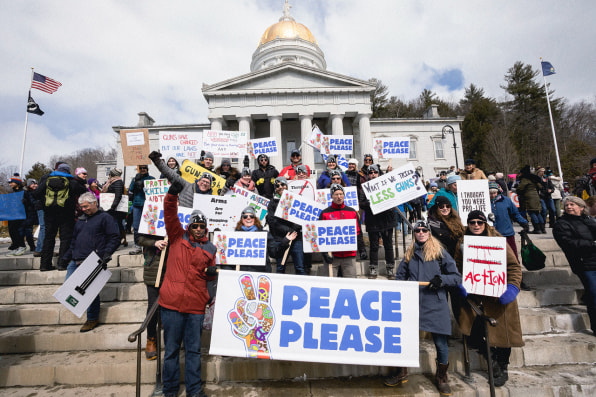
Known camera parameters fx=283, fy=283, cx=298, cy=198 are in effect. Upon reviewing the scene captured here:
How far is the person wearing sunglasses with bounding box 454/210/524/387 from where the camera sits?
3.68m

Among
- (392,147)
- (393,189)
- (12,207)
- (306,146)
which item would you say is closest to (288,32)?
(306,146)

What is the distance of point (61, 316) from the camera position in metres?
5.05

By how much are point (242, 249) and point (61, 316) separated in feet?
11.7

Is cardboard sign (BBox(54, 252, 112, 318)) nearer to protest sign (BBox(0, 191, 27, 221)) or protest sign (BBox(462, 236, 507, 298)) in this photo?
protest sign (BBox(462, 236, 507, 298))

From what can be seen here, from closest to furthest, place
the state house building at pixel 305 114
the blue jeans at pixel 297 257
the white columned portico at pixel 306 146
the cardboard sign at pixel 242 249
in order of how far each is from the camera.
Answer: the cardboard sign at pixel 242 249, the blue jeans at pixel 297 257, the white columned portico at pixel 306 146, the state house building at pixel 305 114

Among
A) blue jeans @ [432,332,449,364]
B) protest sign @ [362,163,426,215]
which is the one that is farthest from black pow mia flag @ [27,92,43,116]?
blue jeans @ [432,332,449,364]

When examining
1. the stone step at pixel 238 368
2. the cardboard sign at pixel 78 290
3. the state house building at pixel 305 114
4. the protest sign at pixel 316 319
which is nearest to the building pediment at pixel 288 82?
the state house building at pixel 305 114

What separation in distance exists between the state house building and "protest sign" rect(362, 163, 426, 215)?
2400 cm

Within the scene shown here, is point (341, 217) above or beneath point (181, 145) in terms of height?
beneath

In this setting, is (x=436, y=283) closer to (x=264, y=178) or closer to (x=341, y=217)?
(x=341, y=217)

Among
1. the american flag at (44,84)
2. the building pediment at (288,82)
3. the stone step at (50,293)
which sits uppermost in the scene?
the building pediment at (288,82)

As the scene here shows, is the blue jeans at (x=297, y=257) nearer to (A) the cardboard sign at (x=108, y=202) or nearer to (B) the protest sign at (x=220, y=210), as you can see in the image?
(B) the protest sign at (x=220, y=210)

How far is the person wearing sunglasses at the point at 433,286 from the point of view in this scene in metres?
3.63

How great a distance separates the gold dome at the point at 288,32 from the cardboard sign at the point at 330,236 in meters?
49.7
